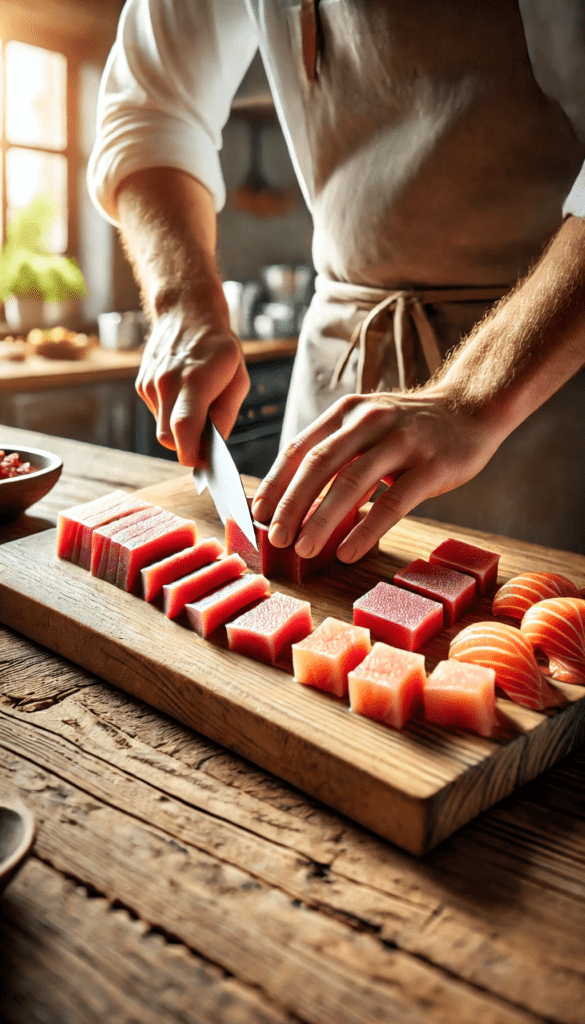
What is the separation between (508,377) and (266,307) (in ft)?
13.2

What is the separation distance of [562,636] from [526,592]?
6.8 inches

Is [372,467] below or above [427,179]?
below

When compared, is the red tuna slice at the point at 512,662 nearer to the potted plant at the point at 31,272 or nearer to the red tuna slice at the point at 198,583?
the red tuna slice at the point at 198,583

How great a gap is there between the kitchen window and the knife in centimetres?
356

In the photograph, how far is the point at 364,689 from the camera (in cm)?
95

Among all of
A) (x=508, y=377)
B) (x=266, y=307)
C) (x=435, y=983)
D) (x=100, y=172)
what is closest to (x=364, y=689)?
(x=435, y=983)

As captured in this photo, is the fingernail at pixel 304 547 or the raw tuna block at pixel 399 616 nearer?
the raw tuna block at pixel 399 616

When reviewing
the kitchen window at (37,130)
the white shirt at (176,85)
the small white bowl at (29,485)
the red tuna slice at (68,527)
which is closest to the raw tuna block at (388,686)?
the red tuna slice at (68,527)

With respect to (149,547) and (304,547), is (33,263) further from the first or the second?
(304,547)

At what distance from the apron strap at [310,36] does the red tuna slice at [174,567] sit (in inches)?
50.0

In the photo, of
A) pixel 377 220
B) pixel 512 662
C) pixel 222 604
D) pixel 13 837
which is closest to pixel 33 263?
pixel 377 220

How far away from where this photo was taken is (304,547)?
1294mm

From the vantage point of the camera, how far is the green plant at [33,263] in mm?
4344

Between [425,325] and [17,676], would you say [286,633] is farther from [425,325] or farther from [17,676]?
[425,325]
